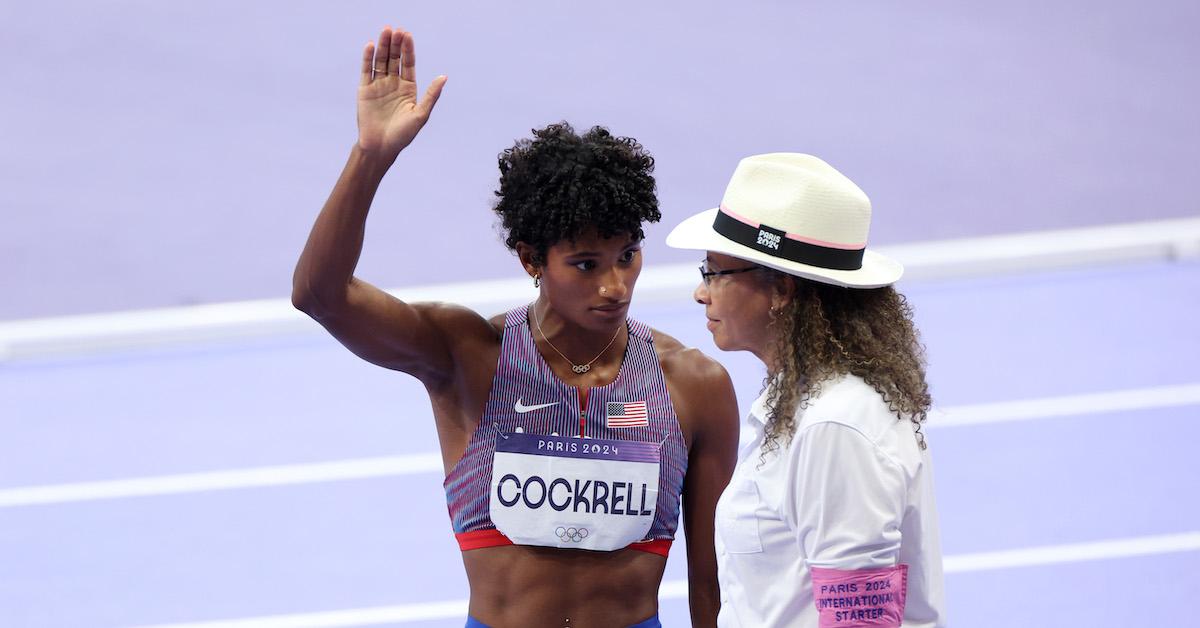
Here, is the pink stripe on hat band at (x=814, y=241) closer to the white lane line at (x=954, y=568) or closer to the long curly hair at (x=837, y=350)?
the long curly hair at (x=837, y=350)

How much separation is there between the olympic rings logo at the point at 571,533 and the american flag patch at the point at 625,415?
9.6 inches

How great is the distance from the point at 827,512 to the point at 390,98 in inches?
48.5

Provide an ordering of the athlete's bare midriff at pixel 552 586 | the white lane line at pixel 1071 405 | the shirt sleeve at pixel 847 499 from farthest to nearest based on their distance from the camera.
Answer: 1. the white lane line at pixel 1071 405
2. the athlete's bare midriff at pixel 552 586
3. the shirt sleeve at pixel 847 499

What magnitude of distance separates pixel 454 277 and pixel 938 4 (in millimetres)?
4106

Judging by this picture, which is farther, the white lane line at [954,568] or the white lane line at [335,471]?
the white lane line at [335,471]

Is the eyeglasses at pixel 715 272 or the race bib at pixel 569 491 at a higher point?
the eyeglasses at pixel 715 272

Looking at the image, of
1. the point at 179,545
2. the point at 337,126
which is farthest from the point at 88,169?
the point at 179,545

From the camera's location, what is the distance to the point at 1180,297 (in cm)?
841

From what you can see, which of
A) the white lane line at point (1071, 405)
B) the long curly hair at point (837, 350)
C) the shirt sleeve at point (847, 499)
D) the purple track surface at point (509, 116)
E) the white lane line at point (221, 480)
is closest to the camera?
the shirt sleeve at point (847, 499)

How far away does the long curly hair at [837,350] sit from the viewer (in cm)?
249

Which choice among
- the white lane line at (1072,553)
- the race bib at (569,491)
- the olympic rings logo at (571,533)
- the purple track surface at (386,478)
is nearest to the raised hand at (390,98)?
the race bib at (569,491)

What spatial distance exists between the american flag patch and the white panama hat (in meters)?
0.51

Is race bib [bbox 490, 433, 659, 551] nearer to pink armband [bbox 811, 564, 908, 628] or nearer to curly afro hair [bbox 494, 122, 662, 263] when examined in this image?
curly afro hair [bbox 494, 122, 662, 263]

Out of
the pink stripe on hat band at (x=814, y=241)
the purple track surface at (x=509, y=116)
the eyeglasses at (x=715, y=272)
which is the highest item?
the purple track surface at (x=509, y=116)
